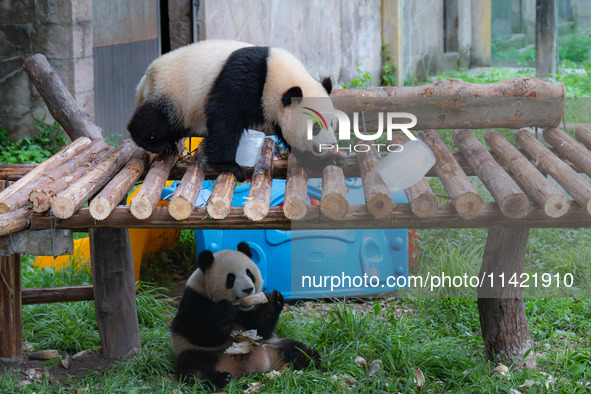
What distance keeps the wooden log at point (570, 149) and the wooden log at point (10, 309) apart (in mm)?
3128

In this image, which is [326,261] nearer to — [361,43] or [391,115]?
[391,115]

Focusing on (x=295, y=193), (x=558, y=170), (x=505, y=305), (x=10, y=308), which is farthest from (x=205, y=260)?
(x=558, y=170)

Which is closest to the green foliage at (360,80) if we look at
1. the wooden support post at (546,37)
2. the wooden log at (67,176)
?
the wooden support post at (546,37)

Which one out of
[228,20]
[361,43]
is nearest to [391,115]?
[228,20]

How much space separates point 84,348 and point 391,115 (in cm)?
238

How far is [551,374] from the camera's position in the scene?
3.94 meters

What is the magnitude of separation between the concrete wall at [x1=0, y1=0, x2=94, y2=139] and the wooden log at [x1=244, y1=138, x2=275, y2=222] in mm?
3240

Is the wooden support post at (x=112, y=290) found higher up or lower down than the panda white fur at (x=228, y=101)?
lower down

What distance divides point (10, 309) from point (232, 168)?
1.56m

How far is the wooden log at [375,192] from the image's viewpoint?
312cm

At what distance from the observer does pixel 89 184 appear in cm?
349

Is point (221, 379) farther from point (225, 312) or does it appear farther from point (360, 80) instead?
point (360, 80)

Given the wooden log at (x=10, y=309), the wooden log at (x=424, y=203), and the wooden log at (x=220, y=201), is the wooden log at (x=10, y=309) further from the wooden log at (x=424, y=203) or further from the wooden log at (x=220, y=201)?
the wooden log at (x=424, y=203)

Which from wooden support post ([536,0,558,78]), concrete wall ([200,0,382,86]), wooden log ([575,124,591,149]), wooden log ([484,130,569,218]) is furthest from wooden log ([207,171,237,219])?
wooden support post ([536,0,558,78])
